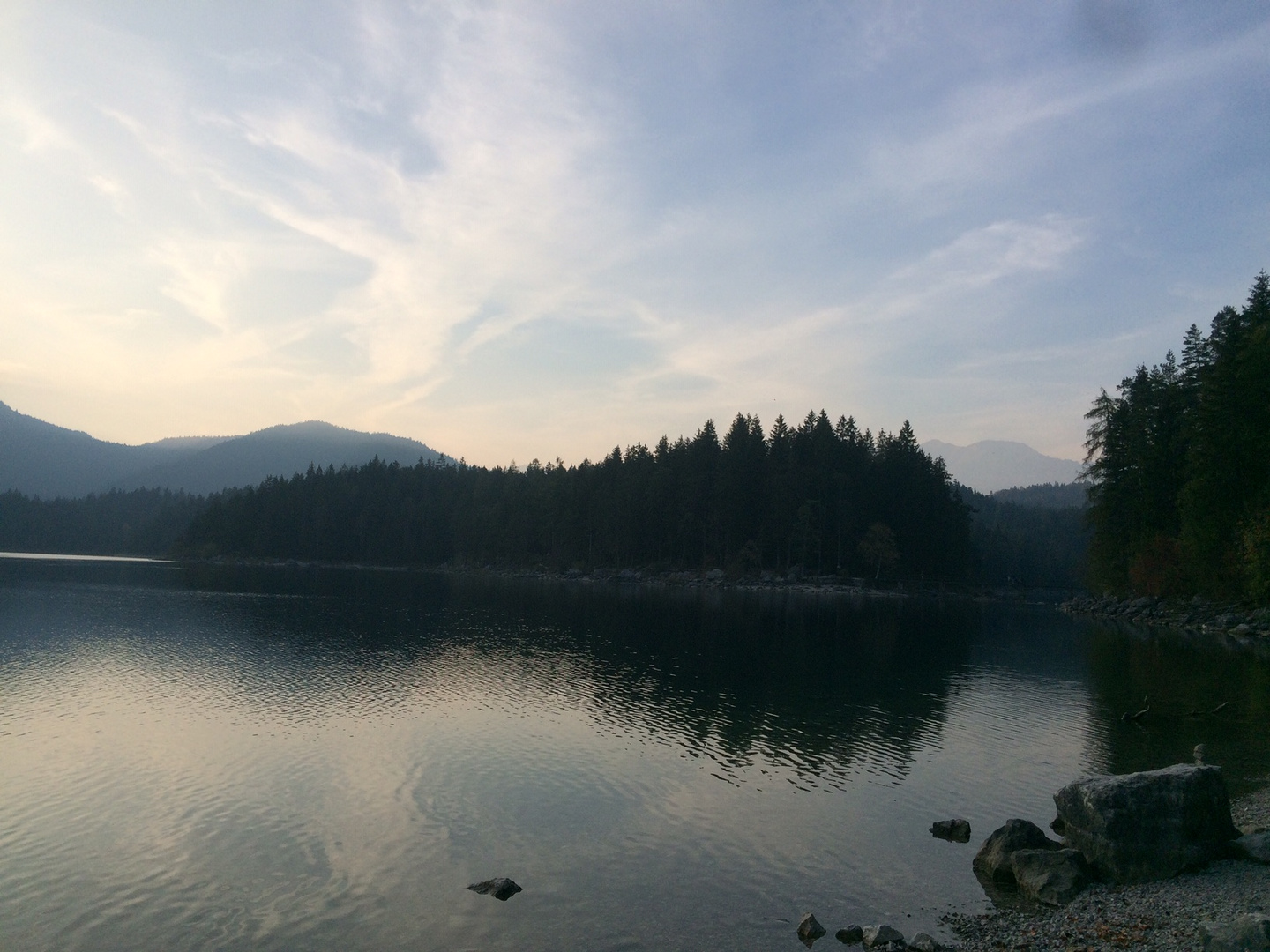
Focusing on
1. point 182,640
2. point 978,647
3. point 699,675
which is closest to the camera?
point 699,675

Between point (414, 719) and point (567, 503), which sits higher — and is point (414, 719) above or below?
below

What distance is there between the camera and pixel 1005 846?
19.4 meters

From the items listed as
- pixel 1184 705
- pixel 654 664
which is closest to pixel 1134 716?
pixel 1184 705

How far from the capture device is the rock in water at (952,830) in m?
21.8

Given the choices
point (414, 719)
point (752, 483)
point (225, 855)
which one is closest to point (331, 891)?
point (225, 855)

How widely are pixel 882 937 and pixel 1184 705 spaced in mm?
34621

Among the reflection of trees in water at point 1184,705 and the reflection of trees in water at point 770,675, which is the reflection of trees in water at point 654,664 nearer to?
the reflection of trees in water at point 770,675

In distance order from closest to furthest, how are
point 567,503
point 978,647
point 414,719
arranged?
point 414,719 → point 978,647 → point 567,503

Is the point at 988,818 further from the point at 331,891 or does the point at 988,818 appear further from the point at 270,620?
the point at 270,620

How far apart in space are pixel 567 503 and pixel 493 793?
473 feet

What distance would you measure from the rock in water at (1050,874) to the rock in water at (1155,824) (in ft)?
2.40

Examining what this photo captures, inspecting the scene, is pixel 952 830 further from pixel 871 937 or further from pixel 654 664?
pixel 654 664

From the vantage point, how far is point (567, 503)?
554 feet

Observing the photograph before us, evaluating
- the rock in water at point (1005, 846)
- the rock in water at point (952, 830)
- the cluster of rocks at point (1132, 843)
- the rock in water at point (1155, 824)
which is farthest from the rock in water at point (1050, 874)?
the rock in water at point (952, 830)
